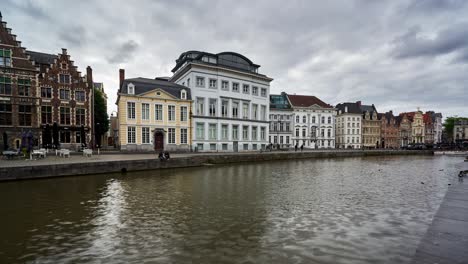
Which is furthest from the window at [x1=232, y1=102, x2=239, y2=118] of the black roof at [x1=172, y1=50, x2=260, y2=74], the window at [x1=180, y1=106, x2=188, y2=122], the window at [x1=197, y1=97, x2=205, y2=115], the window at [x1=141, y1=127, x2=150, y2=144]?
the window at [x1=141, y1=127, x2=150, y2=144]

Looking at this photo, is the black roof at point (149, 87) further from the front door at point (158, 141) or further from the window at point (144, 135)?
the front door at point (158, 141)

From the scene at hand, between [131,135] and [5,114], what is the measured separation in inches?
585

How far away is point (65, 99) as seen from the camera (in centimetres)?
3328

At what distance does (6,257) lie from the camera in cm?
557

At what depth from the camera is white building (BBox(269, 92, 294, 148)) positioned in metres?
62.3

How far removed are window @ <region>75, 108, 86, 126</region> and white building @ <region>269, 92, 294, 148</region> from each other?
1645 inches

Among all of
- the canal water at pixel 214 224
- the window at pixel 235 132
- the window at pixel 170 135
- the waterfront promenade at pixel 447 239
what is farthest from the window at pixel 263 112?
the waterfront promenade at pixel 447 239

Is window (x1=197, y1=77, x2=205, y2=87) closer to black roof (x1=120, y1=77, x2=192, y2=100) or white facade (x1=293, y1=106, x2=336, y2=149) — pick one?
black roof (x1=120, y1=77, x2=192, y2=100)

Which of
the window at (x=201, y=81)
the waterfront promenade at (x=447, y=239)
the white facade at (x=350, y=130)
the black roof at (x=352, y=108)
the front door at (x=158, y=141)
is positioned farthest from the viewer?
the black roof at (x=352, y=108)

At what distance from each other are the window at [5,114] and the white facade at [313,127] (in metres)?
56.7

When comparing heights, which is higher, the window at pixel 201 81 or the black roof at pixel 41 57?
the black roof at pixel 41 57

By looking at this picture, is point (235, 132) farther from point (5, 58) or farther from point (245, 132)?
point (5, 58)

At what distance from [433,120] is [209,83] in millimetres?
101461

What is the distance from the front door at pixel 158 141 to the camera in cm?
3657
